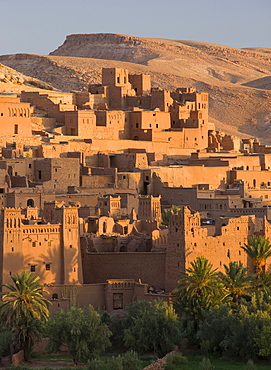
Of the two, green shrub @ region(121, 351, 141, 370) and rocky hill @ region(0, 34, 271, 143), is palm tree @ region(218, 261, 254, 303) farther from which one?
rocky hill @ region(0, 34, 271, 143)

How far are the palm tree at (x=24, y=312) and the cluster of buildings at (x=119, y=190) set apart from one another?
1.82 metres

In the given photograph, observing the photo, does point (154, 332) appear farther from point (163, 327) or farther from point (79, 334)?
point (79, 334)

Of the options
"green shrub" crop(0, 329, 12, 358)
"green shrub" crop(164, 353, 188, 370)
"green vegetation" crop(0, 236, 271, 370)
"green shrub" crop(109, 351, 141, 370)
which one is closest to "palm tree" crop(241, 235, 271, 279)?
"green vegetation" crop(0, 236, 271, 370)

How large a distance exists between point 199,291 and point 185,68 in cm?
8192

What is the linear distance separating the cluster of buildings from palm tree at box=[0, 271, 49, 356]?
5.97 feet

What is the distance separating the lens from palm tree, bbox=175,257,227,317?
3628 cm

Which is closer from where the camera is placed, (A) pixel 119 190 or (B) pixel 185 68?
(A) pixel 119 190

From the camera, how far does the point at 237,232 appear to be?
39906 millimetres

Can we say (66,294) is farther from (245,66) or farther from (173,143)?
(245,66)

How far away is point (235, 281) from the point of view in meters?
37.4

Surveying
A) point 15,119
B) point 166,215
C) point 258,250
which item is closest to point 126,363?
point 258,250

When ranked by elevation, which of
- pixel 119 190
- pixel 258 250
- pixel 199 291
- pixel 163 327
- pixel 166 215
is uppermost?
pixel 119 190

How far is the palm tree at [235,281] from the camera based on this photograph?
37.4m

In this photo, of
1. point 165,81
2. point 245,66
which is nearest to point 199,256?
point 165,81
